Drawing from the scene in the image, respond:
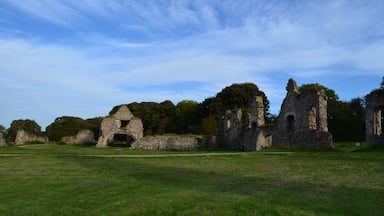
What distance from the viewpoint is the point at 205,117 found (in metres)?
69.2

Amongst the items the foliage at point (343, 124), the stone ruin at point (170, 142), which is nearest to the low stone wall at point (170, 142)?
the stone ruin at point (170, 142)

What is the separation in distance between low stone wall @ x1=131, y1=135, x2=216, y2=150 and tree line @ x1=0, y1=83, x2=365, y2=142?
1085 centimetres

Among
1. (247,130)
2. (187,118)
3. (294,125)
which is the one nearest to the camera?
(294,125)

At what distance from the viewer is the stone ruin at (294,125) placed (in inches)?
1125

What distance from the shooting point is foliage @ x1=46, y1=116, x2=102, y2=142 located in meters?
78.1

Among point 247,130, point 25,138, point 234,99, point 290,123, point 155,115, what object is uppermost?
point 234,99

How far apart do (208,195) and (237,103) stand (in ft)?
187

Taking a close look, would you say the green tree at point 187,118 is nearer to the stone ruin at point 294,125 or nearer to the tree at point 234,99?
the tree at point 234,99

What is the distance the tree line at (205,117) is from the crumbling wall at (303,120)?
18.6m

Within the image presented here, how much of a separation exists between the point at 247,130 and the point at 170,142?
28.6ft

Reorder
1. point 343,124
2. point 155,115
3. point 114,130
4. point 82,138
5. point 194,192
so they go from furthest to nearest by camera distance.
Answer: point 155,115
point 82,138
point 343,124
point 114,130
point 194,192

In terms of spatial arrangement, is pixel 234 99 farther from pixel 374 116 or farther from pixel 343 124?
pixel 374 116

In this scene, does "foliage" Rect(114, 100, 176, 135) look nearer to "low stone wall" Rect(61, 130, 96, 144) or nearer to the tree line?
the tree line

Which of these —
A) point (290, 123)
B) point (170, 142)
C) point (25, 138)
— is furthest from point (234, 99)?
point (290, 123)
